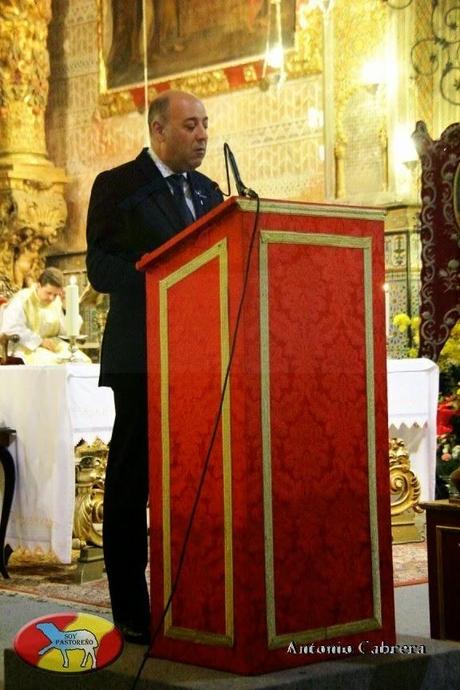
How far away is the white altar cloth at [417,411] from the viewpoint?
6.77 meters

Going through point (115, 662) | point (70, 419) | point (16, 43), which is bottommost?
point (115, 662)

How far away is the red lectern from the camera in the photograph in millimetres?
2916

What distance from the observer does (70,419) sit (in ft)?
19.2

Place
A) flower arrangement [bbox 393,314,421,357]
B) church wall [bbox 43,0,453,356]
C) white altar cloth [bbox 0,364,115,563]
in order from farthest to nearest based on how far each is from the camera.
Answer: church wall [bbox 43,0,453,356] < flower arrangement [bbox 393,314,421,357] < white altar cloth [bbox 0,364,115,563]

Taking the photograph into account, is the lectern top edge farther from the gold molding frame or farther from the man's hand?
the man's hand

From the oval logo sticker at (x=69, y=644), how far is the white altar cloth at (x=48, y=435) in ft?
9.61

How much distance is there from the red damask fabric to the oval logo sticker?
194 inches

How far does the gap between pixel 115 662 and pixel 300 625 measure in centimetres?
47

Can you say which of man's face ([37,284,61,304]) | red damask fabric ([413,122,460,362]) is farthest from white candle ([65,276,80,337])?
red damask fabric ([413,122,460,362])

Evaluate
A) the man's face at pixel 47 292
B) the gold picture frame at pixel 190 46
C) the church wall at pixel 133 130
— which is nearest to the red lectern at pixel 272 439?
the man's face at pixel 47 292

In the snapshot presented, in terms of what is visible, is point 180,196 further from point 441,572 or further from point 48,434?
point 48,434

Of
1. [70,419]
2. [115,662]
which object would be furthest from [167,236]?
[70,419]

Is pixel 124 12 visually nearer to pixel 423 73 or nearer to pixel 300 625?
pixel 423 73

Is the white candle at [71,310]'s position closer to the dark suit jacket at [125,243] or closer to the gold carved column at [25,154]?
the dark suit jacket at [125,243]
